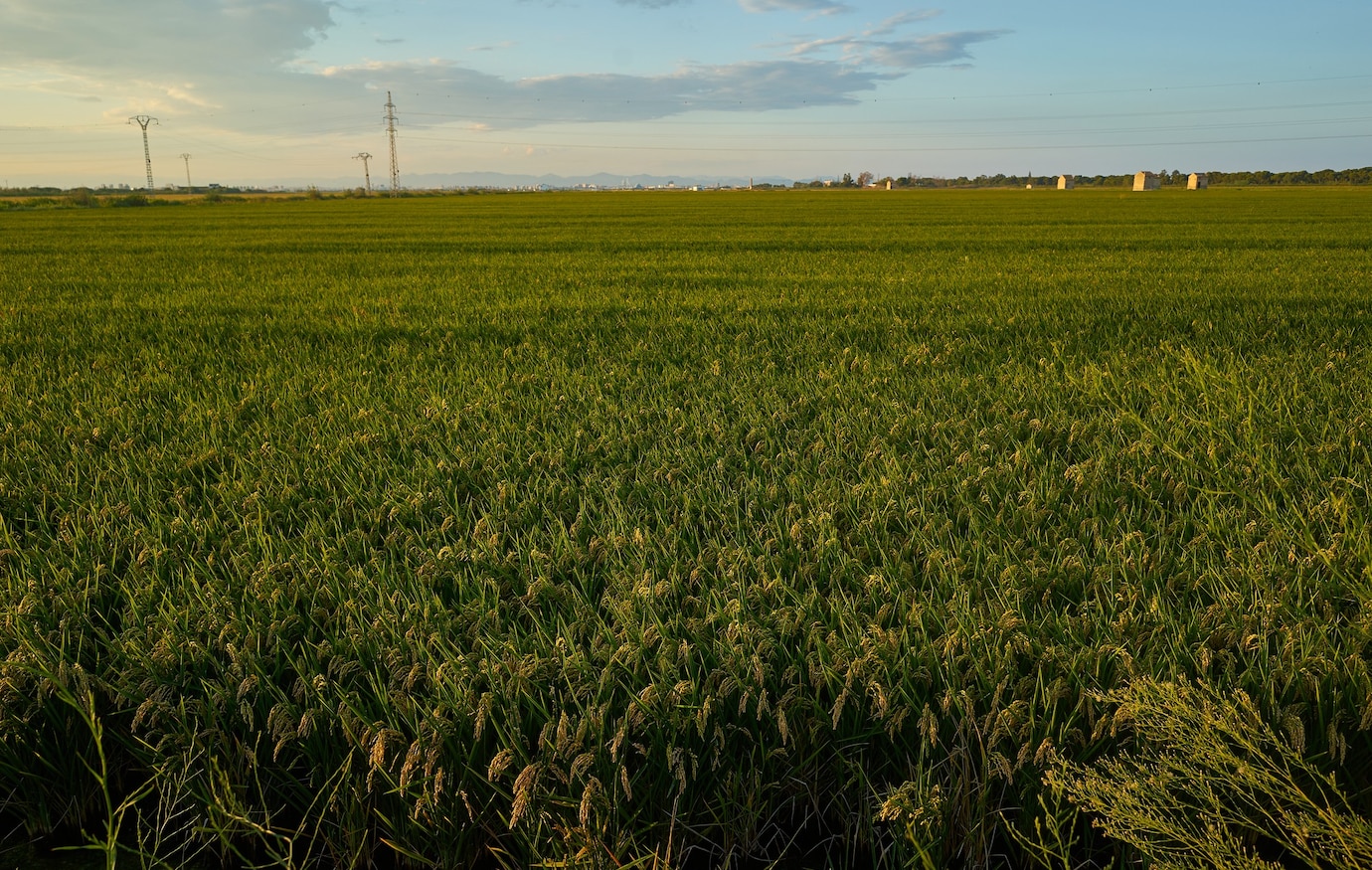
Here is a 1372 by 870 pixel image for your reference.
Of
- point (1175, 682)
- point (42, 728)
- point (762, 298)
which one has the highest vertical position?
point (762, 298)

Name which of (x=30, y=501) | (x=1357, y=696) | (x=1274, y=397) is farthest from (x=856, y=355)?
(x=30, y=501)

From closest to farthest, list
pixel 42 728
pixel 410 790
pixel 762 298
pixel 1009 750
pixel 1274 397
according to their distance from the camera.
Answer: pixel 410 790, pixel 1009 750, pixel 42 728, pixel 1274 397, pixel 762 298

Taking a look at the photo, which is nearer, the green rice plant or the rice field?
the green rice plant

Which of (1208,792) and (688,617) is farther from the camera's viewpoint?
(688,617)

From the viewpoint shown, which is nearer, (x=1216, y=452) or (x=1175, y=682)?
(x=1175, y=682)

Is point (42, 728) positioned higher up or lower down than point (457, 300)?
lower down

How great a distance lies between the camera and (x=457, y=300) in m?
8.73

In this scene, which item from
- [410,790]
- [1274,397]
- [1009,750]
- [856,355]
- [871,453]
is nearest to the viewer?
[410,790]

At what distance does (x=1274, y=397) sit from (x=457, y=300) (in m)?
7.24

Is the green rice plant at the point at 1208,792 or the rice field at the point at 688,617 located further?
the rice field at the point at 688,617

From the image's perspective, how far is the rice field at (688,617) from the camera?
1.61 metres

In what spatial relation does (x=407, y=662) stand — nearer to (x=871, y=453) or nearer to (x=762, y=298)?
(x=871, y=453)

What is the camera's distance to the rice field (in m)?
1.61

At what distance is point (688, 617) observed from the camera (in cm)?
208
